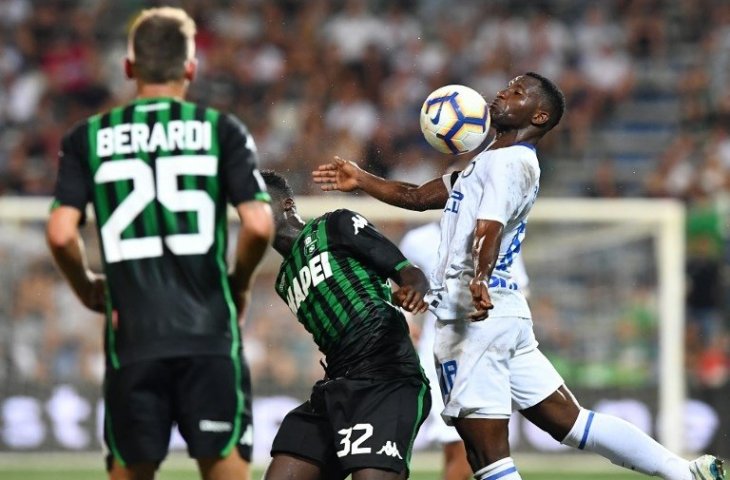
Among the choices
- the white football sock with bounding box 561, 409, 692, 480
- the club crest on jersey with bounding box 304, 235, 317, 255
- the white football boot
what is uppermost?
the club crest on jersey with bounding box 304, 235, 317, 255

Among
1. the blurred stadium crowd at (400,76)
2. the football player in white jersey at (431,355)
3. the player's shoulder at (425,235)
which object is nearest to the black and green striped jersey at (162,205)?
the football player in white jersey at (431,355)

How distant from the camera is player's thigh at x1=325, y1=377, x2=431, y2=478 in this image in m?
5.21

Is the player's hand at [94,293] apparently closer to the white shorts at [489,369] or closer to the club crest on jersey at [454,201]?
the white shorts at [489,369]

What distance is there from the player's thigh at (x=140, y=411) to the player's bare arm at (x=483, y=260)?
4.71 feet

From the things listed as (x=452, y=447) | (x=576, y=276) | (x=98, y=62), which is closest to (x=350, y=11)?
(x=98, y=62)

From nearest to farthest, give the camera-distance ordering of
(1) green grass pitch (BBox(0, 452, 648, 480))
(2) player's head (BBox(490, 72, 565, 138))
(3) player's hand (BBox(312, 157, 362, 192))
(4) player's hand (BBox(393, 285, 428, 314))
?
(4) player's hand (BBox(393, 285, 428, 314)) → (2) player's head (BBox(490, 72, 565, 138)) → (3) player's hand (BBox(312, 157, 362, 192)) → (1) green grass pitch (BBox(0, 452, 648, 480))

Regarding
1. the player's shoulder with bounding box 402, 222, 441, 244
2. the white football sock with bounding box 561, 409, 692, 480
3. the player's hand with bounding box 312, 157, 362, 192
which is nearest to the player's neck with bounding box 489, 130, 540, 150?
the player's hand with bounding box 312, 157, 362, 192

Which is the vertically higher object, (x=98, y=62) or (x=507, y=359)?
(x=98, y=62)

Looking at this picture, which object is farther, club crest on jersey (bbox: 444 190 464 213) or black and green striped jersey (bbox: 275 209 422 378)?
club crest on jersey (bbox: 444 190 464 213)

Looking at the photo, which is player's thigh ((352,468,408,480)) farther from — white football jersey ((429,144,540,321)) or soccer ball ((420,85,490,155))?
soccer ball ((420,85,490,155))

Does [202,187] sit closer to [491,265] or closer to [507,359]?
[491,265]

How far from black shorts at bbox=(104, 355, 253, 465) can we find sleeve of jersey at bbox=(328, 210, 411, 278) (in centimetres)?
112

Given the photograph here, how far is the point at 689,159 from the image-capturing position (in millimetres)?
16188

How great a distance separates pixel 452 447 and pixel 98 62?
10712mm
